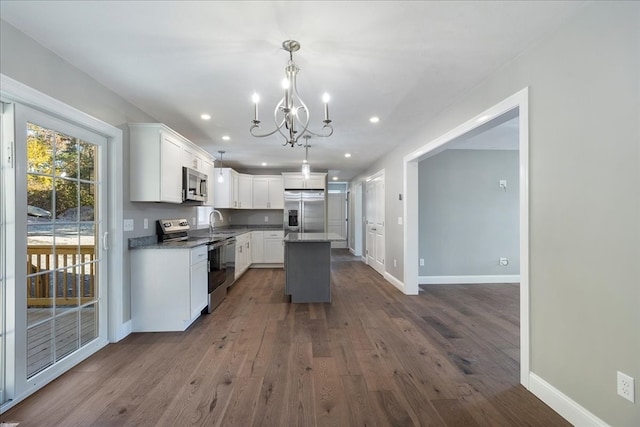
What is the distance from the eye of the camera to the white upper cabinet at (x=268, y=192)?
6.78 m

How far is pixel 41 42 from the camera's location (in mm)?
1965

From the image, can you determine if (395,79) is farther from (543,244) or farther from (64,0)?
(64,0)

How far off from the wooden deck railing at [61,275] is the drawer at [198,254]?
86 cm

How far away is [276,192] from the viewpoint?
268 inches

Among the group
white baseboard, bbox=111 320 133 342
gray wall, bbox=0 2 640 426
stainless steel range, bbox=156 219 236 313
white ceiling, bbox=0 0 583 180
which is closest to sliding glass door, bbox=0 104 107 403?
white baseboard, bbox=111 320 133 342

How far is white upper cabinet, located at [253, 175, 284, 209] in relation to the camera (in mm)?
6777

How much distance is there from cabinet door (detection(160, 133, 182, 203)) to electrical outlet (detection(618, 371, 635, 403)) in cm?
375

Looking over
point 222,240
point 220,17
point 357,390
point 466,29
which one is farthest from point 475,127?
point 222,240

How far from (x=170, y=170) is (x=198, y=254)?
3.32 feet

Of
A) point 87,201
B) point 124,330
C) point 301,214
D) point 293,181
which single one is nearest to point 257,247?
point 301,214

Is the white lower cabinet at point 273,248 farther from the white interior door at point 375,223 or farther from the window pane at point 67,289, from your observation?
the window pane at point 67,289

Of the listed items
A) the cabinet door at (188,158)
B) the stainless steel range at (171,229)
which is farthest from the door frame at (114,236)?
the cabinet door at (188,158)

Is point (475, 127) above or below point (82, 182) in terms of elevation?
above

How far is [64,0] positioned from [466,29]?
237 centimetres
